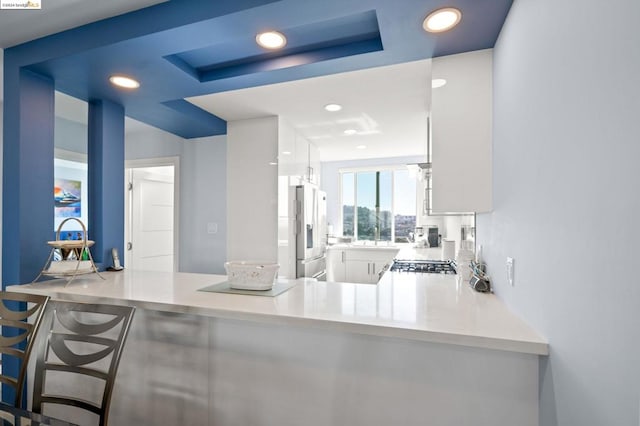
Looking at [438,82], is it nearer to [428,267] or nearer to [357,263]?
[428,267]

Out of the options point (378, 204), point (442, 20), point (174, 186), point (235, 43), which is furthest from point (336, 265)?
point (442, 20)

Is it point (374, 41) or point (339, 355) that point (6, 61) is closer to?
point (374, 41)

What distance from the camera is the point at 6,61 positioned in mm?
1895

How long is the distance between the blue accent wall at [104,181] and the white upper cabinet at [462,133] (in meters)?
2.41

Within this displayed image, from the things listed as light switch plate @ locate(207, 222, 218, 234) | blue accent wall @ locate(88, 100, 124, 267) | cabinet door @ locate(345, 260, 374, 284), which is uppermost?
blue accent wall @ locate(88, 100, 124, 267)

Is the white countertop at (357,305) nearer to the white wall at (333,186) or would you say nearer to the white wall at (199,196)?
the white wall at (199,196)

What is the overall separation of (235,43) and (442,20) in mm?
1171

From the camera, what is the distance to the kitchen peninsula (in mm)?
1044

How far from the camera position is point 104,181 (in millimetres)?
2355

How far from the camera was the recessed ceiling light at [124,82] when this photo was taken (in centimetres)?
200

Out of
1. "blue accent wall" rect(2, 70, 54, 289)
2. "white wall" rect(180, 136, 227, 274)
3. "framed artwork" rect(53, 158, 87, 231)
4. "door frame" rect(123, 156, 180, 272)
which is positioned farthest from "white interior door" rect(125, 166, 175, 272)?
"blue accent wall" rect(2, 70, 54, 289)

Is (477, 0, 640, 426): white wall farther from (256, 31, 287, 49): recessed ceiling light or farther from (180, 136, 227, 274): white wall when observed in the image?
(180, 136, 227, 274): white wall

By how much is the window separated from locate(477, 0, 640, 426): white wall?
4.38 meters

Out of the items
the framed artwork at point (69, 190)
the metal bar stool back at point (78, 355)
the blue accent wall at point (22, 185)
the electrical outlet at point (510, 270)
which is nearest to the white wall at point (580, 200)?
the electrical outlet at point (510, 270)
